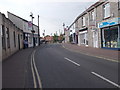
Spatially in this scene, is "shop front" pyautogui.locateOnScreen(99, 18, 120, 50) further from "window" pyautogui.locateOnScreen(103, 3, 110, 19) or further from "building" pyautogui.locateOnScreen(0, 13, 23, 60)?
"building" pyautogui.locateOnScreen(0, 13, 23, 60)

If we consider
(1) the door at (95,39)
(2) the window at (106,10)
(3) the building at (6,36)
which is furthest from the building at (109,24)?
(3) the building at (6,36)

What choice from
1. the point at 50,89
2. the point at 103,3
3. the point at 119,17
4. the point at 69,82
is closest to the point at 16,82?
the point at 50,89

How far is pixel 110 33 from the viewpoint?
19.7 metres

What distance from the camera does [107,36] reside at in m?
20.6

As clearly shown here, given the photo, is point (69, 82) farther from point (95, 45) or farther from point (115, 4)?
point (95, 45)

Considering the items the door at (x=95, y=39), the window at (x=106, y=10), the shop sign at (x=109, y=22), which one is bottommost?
the door at (x=95, y=39)

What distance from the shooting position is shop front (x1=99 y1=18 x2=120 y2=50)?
18.0 metres

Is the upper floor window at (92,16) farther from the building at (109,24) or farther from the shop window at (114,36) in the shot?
the shop window at (114,36)

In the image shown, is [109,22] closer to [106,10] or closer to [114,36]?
[114,36]

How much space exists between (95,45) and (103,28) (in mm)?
4272

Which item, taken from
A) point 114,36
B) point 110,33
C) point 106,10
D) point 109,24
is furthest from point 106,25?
point 106,10

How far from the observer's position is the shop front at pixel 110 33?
17953 millimetres

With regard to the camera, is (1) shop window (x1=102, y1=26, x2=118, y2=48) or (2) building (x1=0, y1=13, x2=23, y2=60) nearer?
(2) building (x1=0, y1=13, x2=23, y2=60)

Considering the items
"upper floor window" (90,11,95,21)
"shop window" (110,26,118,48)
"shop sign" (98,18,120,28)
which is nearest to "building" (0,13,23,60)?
"shop sign" (98,18,120,28)
